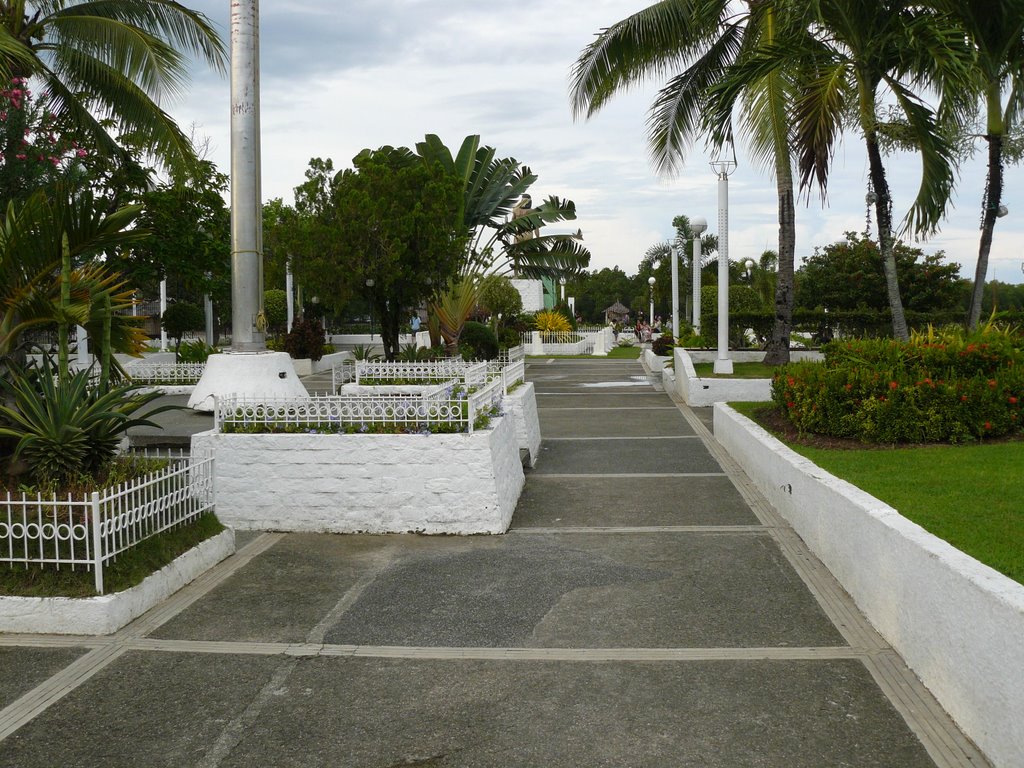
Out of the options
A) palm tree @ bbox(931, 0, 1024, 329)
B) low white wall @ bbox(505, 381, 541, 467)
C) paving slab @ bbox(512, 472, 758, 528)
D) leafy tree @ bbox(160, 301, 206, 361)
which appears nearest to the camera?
paving slab @ bbox(512, 472, 758, 528)

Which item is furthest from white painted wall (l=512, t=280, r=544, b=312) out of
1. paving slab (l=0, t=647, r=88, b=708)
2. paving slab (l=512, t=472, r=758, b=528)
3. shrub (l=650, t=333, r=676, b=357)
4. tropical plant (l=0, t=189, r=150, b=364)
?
paving slab (l=0, t=647, r=88, b=708)

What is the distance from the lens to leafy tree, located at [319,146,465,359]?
1872 centimetres

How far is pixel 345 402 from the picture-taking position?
27.6 feet

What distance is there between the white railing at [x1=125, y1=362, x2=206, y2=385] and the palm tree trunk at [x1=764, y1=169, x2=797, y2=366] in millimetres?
13226

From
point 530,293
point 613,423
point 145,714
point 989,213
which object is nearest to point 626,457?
point 613,423

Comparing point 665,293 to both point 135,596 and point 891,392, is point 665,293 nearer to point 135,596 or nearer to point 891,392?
point 891,392

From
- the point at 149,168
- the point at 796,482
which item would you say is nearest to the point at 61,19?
the point at 149,168

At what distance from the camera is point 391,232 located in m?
18.8

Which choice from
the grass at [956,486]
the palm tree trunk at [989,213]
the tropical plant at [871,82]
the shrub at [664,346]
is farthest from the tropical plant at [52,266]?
the shrub at [664,346]

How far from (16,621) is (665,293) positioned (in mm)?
69025

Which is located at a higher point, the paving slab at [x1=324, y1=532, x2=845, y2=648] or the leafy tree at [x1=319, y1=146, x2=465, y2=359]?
the leafy tree at [x1=319, y1=146, x2=465, y2=359]

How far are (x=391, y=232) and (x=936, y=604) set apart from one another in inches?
613

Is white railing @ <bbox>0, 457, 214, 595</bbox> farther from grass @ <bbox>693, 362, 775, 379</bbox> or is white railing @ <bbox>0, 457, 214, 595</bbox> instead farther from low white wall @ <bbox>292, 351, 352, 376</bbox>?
low white wall @ <bbox>292, 351, 352, 376</bbox>

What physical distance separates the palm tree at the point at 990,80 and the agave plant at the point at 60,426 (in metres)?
12.0
